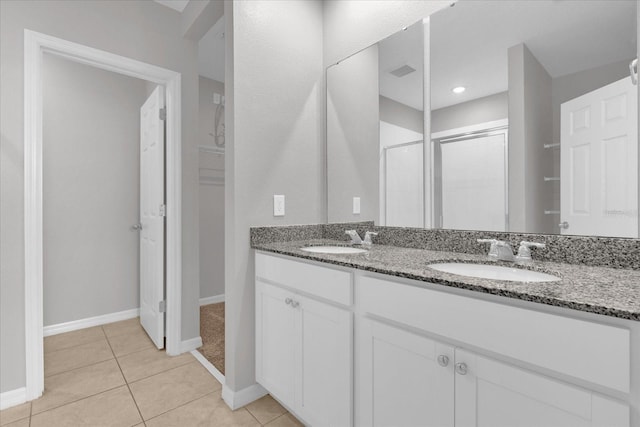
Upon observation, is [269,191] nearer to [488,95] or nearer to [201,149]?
[488,95]

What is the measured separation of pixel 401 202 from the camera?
1.75 m

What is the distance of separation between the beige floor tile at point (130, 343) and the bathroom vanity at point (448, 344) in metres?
1.41

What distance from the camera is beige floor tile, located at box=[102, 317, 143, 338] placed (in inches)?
105

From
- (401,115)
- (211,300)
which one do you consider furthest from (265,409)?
(211,300)

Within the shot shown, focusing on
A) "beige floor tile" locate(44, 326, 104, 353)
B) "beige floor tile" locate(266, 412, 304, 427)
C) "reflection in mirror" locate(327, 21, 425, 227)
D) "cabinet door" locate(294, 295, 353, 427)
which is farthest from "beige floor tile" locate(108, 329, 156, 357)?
"reflection in mirror" locate(327, 21, 425, 227)

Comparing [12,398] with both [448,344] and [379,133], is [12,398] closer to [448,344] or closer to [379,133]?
[448,344]

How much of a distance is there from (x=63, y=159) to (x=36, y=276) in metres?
1.31

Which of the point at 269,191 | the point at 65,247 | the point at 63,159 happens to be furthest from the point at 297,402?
the point at 63,159

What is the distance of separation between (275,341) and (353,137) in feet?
4.15

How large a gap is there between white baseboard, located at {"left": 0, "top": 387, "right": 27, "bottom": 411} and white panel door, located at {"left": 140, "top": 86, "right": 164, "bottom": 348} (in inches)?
29.5

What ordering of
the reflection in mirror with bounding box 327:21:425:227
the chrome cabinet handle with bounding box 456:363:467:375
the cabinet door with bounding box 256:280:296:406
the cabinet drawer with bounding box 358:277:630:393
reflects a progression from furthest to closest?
the reflection in mirror with bounding box 327:21:425:227
the cabinet door with bounding box 256:280:296:406
the chrome cabinet handle with bounding box 456:363:467:375
the cabinet drawer with bounding box 358:277:630:393

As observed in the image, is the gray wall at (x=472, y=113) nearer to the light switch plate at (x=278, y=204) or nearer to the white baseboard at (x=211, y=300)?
the light switch plate at (x=278, y=204)

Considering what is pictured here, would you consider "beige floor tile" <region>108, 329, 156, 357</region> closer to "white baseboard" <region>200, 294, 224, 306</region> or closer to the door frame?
the door frame

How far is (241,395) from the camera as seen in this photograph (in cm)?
168
